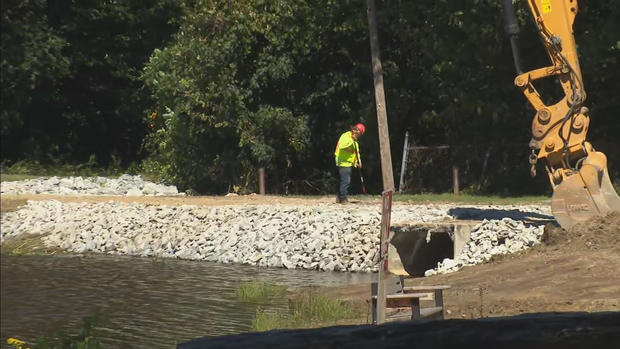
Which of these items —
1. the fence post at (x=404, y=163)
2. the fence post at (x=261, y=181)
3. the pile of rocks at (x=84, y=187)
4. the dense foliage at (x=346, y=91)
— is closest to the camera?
the dense foliage at (x=346, y=91)

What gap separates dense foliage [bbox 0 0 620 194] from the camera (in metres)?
29.5

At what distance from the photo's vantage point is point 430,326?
4129 mm

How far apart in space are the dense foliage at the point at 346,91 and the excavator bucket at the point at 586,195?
32.5ft

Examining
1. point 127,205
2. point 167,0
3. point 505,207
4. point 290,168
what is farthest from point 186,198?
point 167,0

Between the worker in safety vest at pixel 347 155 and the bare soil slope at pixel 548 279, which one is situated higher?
the worker in safety vest at pixel 347 155

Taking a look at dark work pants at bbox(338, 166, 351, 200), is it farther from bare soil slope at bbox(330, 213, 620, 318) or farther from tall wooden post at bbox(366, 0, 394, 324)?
tall wooden post at bbox(366, 0, 394, 324)

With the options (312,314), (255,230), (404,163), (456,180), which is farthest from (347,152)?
(312,314)

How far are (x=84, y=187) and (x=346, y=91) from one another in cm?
904

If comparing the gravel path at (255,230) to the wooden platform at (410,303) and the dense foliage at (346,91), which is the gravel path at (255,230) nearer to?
the dense foliage at (346,91)

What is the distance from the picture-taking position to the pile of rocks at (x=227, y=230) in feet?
75.6

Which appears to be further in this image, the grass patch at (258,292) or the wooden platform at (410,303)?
the grass patch at (258,292)

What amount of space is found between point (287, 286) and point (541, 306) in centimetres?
652

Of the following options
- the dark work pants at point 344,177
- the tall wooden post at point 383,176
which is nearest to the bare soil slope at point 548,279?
the tall wooden post at point 383,176

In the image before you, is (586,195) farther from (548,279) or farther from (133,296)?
(133,296)
